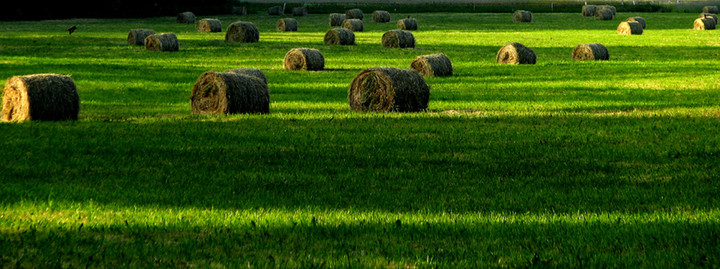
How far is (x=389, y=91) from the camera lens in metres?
22.2

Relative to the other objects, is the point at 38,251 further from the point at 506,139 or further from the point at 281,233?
the point at 506,139

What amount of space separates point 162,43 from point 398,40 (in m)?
12.1

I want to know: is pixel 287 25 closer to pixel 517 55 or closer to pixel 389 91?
pixel 517 55

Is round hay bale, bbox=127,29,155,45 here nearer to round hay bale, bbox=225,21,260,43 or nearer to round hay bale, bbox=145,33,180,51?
round hay bale, bbox=145,33,180,51

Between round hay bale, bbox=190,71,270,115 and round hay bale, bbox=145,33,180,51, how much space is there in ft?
81.7

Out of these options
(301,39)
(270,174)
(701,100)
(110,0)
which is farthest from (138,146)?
(110,0)

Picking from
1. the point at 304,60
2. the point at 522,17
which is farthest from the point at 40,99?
the point at 522,17

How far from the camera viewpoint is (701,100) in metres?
25.1

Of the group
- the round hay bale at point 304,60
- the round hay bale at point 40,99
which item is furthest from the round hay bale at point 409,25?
the round hay bale at point 40,99

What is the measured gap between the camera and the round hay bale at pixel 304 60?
1377 inches

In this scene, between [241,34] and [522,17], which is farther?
[522,17]

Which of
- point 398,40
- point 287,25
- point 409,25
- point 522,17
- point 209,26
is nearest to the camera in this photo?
point 398,40

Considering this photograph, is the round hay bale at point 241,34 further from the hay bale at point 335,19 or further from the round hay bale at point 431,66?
the hay bale at point 335,19

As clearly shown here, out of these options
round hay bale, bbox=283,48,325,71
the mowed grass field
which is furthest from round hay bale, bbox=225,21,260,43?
the mowed grass field
